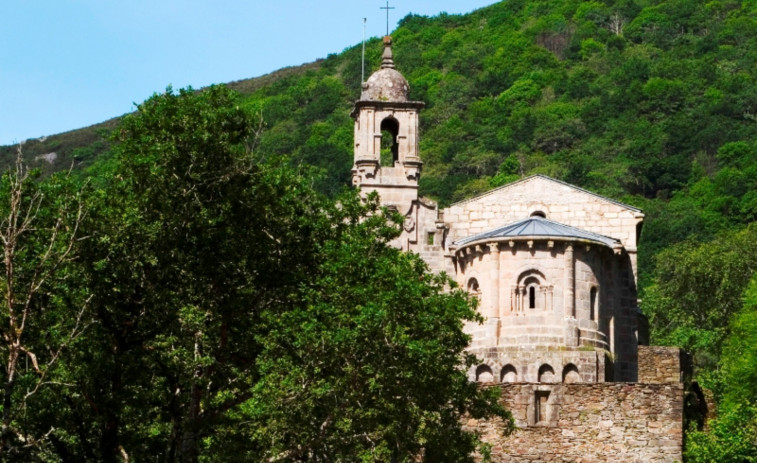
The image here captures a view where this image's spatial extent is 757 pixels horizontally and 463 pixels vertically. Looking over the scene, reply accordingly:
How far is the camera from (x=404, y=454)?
34.0 metres

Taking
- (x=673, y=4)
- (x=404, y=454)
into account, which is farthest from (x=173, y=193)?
(x=673, y=4)

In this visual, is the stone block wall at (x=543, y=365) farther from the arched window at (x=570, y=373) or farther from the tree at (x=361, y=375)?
the tree at (x=361, y=375)

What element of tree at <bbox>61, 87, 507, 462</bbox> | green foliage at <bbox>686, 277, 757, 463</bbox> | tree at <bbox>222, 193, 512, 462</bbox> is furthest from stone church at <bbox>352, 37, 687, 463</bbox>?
tree at <bbox>222, 193, 512, 462</bbox>

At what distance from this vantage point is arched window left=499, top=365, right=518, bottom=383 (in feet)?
166

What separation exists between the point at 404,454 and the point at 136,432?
5.78 m

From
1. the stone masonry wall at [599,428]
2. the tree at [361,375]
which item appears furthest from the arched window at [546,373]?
the tree at [361,375]

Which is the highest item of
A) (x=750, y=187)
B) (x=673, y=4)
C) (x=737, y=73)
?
(x=673, y=4)

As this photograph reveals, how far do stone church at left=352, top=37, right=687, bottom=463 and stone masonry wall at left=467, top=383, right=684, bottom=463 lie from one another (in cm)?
2

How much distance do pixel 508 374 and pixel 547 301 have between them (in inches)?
103

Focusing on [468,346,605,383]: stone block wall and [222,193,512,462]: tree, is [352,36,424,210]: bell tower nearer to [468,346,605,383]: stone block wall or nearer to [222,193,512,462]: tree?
[468,346,605,383]: stone block wall

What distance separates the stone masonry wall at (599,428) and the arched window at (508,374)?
1031cm

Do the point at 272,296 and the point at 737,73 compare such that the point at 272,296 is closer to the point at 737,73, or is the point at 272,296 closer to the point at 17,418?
the point at 17,418

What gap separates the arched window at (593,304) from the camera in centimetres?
5178

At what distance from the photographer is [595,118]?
137 meters
